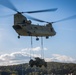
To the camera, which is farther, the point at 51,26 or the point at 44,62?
the point at 51,26

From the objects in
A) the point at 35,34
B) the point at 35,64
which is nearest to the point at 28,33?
the point at 35,34

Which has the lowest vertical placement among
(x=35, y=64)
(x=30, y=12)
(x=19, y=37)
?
(x=35, y=64)

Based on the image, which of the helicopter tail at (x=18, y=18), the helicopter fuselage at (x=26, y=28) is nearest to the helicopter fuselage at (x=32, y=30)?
the helicopter fuselage at (x=26, y=28)

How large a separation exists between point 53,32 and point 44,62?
11232 millimetres

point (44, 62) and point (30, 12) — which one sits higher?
point (30, 12)

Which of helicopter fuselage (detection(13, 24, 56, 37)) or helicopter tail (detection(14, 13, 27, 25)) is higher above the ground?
helicopter tail (detection(14, 13, 27, 25))

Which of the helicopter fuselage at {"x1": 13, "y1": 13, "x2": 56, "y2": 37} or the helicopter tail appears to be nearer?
the helicopter fuselage at {"x1": 13, "y1": 13, "x2": 56, "y2": 37}

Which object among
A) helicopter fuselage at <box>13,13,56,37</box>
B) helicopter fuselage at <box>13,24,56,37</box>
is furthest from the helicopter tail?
helicopter fuselage at <box>13,24,56,37</box>

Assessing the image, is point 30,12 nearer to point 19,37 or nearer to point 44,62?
point 19,37

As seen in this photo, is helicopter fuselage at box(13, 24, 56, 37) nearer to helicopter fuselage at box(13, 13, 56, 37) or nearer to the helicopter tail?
helicopter fuselage at box(13, 13, 56, 37)

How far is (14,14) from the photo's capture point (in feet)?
323

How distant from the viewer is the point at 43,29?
10344 centimetres

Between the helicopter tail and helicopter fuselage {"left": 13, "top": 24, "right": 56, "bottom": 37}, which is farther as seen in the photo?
the helicopter tail

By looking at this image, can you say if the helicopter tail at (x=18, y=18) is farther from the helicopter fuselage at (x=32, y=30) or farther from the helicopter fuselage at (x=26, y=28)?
the helicopter fuselage at (x=32, y=30)
